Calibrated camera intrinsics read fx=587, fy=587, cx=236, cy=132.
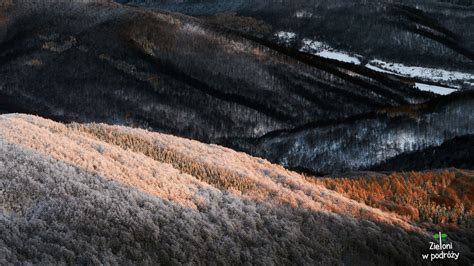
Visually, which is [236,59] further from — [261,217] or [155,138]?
[261,217]

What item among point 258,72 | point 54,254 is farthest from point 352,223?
point 258,72

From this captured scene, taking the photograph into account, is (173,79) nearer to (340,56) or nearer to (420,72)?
(340,56)

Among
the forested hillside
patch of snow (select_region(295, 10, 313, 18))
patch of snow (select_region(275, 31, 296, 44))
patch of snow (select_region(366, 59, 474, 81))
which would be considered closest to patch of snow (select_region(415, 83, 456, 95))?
the forested hillside

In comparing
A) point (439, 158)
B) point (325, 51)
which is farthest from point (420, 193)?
point (325, 51)

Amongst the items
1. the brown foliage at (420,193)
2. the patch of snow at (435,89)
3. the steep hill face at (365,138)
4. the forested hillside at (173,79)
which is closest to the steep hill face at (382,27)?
the patch of snow at (435,89)

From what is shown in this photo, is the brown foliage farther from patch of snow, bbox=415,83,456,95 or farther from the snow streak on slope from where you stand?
the snow streak on slope

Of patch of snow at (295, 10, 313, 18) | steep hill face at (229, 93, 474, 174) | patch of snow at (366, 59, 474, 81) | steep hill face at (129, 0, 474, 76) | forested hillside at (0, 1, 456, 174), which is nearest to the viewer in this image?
steep hill face at (229, 93, 474, 174)

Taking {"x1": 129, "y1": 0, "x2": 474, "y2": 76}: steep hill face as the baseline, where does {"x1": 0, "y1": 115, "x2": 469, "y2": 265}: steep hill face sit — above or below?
above
